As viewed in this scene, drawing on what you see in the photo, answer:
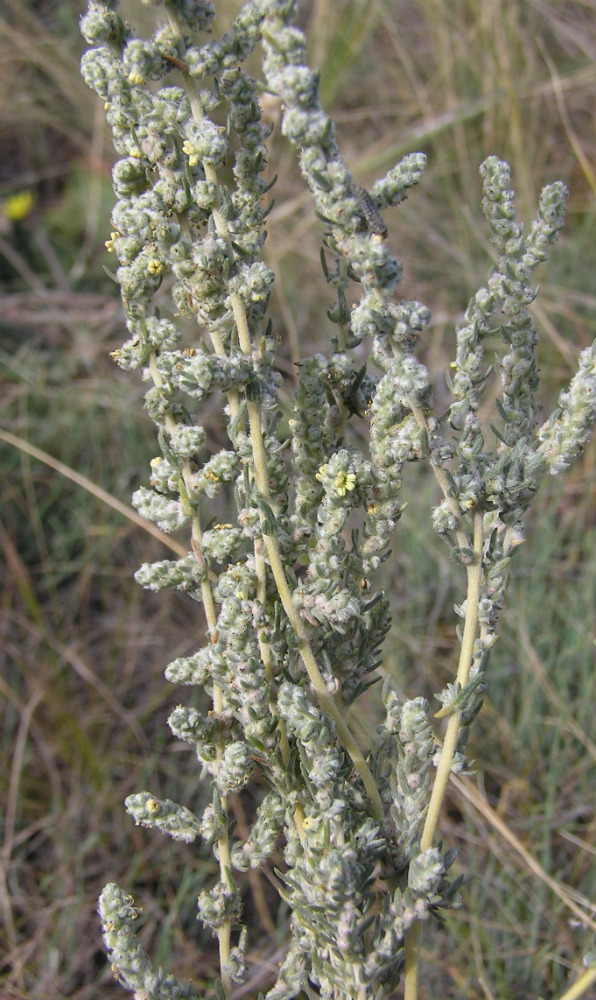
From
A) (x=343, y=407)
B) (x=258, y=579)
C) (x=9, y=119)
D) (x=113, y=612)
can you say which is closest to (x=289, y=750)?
(x=258, y=579)

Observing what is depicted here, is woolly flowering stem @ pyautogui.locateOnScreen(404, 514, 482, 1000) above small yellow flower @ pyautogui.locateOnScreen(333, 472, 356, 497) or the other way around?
the other way around

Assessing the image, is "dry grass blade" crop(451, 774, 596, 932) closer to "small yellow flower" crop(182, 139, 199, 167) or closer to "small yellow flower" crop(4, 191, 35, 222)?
"small yellow flower" crop(182, 139, 199, 167)

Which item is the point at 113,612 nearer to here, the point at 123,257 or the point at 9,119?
the point at 123,257

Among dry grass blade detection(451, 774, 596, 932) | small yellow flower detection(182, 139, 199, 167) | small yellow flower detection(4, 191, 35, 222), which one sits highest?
small yellow flower detection(4, 191, 35, 222)

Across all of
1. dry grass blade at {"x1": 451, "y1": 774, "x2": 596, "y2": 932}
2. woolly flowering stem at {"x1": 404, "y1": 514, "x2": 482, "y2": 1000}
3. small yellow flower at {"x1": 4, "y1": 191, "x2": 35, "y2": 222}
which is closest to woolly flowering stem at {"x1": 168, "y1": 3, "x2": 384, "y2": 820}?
woolly flowering stem at {"x1": 404, "y1": 514, "x2": 482, "y2": 1000}

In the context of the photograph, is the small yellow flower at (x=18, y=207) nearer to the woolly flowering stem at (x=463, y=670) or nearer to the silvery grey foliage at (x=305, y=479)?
the silvery grey foliage at (x=305, y=479)

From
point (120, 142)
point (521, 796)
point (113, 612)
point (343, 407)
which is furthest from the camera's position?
point (113, 612)

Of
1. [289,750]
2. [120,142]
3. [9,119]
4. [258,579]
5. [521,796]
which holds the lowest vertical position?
[521,796]
